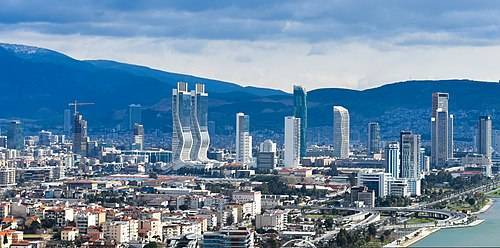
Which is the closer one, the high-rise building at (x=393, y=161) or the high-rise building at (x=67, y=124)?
the high-rise building at (x=393, y=161)

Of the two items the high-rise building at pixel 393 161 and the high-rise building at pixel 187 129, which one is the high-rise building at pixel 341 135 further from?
the high-rise building at pixel 393 161

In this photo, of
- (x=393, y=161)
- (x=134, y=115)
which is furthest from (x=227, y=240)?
(x=134, y=115)

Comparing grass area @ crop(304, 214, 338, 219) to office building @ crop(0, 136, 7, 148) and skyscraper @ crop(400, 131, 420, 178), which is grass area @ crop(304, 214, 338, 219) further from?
office building @ crop(0, 136, 7, 148)

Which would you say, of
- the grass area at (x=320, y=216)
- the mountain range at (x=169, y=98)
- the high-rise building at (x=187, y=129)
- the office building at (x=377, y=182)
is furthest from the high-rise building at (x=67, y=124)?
the grass area at (x=320, y=216)

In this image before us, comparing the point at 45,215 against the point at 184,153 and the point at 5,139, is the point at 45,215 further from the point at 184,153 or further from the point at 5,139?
the point at 5,139

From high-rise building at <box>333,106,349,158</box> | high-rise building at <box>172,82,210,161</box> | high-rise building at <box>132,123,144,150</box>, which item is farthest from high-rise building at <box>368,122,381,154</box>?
high-rise building at <box>132,123,144,150</box>

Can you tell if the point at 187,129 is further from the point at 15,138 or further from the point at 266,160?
the point at 15,138
